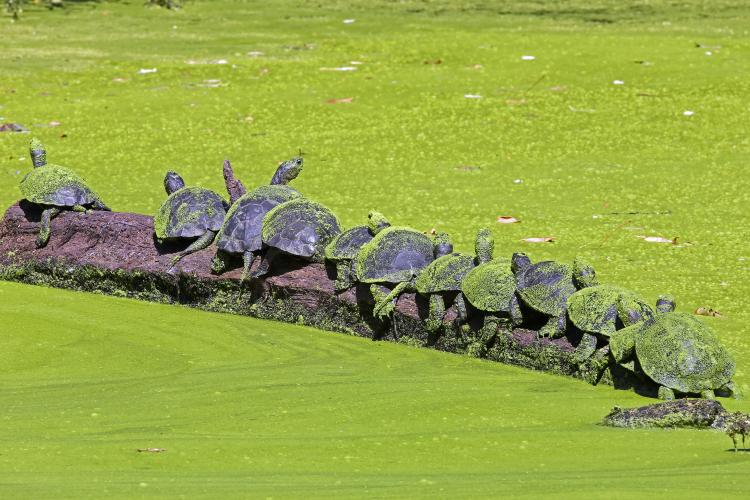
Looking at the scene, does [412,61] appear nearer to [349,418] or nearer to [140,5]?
[140,5]

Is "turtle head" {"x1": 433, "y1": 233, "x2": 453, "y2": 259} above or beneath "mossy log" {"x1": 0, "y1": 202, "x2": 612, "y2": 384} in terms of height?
above

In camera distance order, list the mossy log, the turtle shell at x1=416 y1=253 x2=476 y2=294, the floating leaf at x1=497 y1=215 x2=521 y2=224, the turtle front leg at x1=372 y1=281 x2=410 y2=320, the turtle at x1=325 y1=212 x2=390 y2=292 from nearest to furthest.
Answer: the mossy log → the turtle shell at x1=416 y1=253 x2=476 y2=294 → the turtle front leg at x1=372 y1=281 x2=410 y2=320 → the turtle at x1=325 y1=212 x2=390 y2=292 → the floating leaf at x1=497 y1=215 x2=521 y2=224

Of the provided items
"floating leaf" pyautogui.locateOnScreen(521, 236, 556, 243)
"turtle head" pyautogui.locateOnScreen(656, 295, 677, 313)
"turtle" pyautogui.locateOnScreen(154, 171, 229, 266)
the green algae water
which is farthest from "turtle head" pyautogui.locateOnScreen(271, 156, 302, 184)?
"turtle head" pyautogui.locateOnScreen(656, 295, 677, 313)

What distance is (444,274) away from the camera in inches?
207

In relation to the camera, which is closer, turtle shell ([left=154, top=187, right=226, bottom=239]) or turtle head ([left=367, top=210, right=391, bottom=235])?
turtle head ([left=367, top=210, right=391, bottom=235])

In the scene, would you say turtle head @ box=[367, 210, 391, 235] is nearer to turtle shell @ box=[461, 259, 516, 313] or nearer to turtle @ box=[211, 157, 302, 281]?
turtle @ box=[211, 157, 302, 281]

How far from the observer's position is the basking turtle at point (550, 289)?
16.3 ft

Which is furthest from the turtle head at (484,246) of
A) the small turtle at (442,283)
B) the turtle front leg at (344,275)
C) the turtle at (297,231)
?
the turtle at (297,231)

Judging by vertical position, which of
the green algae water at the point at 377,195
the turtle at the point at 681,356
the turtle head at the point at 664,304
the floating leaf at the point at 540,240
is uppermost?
the turtle head at the point at 664,304

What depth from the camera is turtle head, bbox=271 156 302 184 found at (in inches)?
253

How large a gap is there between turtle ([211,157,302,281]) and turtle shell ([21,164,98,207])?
0.83 metres

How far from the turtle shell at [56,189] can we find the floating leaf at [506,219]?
2094 millimetres

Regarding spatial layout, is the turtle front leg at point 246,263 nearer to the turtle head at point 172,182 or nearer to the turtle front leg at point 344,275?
the turtle front leg at point 344,275

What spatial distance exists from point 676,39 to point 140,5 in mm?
5926
